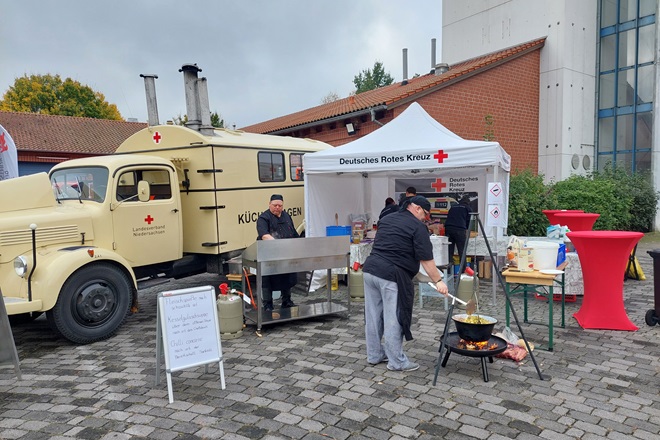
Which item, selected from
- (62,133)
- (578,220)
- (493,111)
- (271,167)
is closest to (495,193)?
(578,220)

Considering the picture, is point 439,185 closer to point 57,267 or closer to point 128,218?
point 128,218

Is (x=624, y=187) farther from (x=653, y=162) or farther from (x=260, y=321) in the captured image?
(x=260, y=321)

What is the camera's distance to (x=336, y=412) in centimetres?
372

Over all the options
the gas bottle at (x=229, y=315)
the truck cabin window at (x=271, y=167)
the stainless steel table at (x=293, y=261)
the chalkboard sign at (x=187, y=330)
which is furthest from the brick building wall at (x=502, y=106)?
the chalkboard sign at (x=187, y=330)

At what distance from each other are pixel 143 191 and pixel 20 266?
180cm

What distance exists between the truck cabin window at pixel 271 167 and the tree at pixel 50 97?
1455 inches

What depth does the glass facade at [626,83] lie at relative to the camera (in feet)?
57.3

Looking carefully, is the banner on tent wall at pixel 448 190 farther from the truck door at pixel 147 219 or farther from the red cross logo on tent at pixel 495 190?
the truck door at pixel 147 219

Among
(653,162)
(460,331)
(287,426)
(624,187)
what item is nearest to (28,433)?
(287,426)

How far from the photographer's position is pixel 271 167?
8500 mm

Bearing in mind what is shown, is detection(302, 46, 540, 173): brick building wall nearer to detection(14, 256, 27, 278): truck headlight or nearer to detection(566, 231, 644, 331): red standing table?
detection(566, 231, 644, 331): red standing table

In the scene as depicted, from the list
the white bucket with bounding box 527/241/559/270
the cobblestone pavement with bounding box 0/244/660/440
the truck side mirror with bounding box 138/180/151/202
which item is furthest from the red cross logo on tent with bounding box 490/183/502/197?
the truck side mirror with bounding box 138/180/151/202

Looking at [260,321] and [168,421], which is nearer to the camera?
[168,421]

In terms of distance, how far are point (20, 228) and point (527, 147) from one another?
15.6 m
